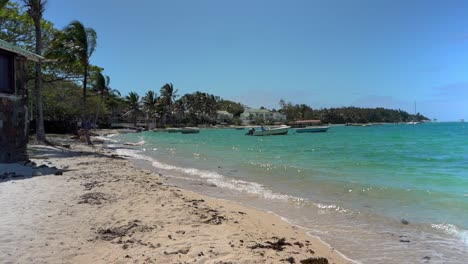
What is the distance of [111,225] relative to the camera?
6660 mm

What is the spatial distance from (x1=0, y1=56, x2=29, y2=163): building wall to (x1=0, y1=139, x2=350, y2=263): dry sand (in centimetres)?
397

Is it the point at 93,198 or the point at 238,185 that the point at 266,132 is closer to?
the point at 238,185

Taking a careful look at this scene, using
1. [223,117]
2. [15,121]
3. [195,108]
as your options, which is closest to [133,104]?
[195,108]

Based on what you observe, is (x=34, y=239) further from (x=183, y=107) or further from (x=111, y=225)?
(x=183, y=107)

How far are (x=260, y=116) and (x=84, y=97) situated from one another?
122953 millimetres

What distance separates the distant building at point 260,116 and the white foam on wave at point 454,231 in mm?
139638

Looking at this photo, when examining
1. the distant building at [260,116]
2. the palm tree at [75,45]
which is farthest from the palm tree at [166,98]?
the palm tree at [75,45]

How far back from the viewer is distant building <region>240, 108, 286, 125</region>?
150 m

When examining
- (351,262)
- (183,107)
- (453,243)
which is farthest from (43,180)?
(183,107)

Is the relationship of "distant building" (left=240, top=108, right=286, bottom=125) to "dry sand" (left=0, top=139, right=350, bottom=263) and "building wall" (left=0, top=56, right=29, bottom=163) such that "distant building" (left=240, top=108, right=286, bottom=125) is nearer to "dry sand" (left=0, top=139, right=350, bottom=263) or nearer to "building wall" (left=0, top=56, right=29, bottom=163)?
"building wall" (left=0, top=56, right=29, bottom=163)

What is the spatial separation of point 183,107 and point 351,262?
120 meters

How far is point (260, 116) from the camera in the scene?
15225 centimetres

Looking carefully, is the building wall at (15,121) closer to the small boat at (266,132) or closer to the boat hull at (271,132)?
the small boat at (266,132)

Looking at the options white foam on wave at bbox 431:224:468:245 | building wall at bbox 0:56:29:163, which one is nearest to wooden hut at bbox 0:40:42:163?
building wall at bbox 0:56:29:163
